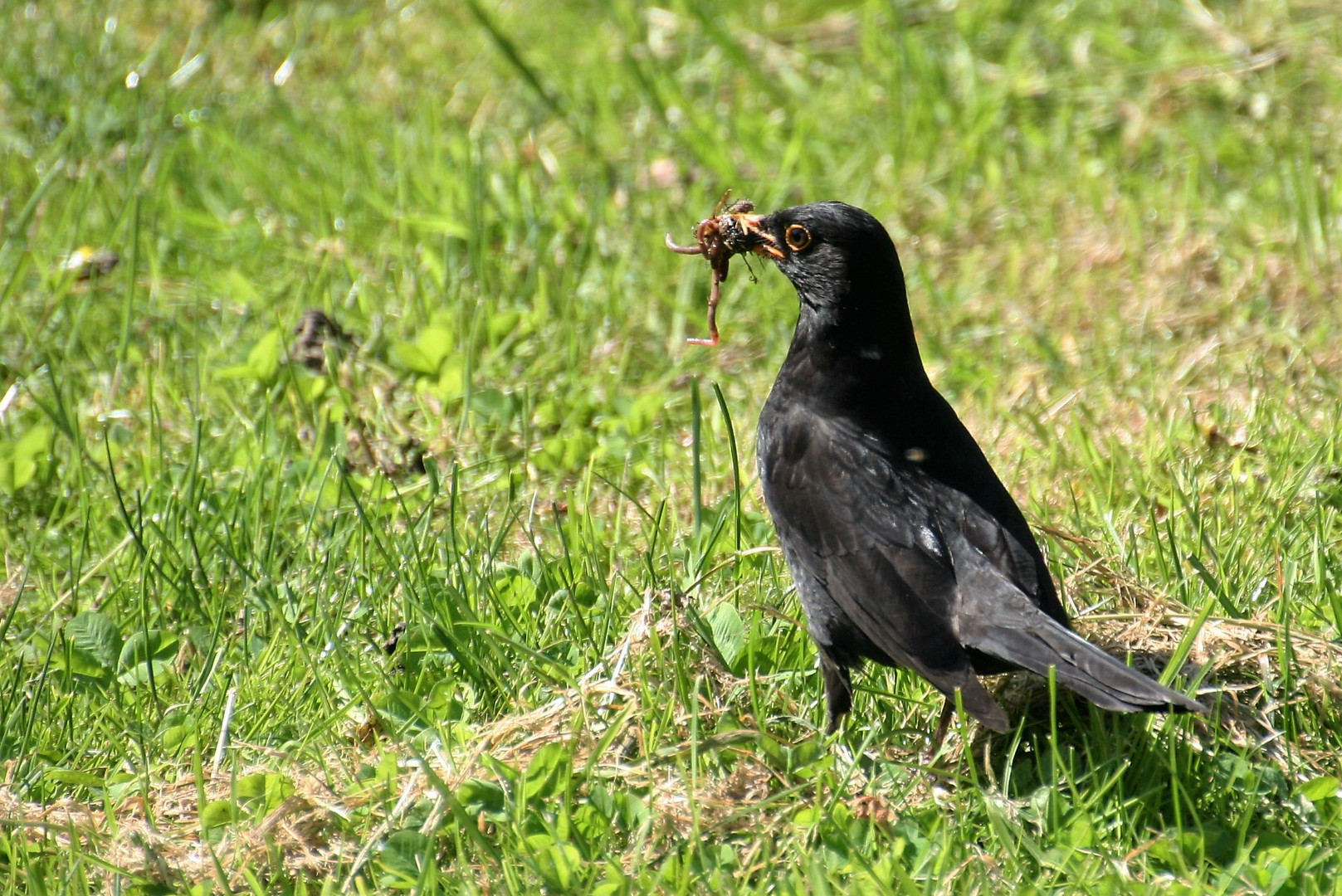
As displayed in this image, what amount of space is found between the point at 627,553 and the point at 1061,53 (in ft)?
12.6

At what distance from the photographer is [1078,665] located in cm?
291

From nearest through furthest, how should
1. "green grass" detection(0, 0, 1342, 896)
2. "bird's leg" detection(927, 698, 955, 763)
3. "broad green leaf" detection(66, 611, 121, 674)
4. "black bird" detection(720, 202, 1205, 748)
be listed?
1. "green grass" detection(0, 0, 1342, 896)
2. "black bird" detection(720, 202, 1205, 748)
3. "bird's leg" detection(927, 698, 955, 763)
4. "broad green leaf" detection(66, 611, 121, 674)

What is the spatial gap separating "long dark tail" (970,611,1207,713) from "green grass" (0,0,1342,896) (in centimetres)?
17

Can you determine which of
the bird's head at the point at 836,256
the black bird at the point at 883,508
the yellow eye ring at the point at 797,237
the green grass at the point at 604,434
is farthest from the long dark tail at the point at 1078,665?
the yellow eye ring at the point at 797,237

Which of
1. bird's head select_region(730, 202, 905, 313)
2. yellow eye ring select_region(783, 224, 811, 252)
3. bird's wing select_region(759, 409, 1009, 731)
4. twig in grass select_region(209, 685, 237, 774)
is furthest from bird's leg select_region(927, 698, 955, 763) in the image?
twig in grass select_region(209, 685, 237, 774)

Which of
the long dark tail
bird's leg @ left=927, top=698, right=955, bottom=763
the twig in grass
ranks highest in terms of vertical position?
the long dark tail

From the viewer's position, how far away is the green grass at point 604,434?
296cm

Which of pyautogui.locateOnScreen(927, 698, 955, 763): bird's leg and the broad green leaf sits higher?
the broad green leaf

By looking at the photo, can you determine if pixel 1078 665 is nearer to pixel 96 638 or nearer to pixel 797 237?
pixel 797 237

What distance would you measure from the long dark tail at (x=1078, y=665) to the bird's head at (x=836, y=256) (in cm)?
100

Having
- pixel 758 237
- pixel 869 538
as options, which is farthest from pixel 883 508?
pixel 758 237

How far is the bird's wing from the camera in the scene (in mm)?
3154

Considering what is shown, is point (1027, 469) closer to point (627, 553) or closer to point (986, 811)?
point (627, 553)

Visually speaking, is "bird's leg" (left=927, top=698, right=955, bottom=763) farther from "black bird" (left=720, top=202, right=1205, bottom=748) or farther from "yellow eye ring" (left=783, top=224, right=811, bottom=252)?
"yellow eye ring" (left=783, top=224, right=811, bottom=252)
